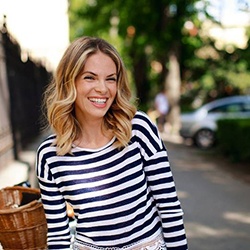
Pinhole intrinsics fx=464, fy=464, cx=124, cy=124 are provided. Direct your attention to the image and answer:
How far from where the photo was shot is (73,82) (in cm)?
191

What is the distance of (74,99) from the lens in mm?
1936

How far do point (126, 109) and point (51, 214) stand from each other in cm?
55

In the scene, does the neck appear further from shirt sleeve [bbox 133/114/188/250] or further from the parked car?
the parked car

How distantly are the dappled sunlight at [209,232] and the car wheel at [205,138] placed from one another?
9010mm

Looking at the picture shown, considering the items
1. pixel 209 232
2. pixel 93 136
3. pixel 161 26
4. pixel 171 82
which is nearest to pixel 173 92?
pixel 171 82

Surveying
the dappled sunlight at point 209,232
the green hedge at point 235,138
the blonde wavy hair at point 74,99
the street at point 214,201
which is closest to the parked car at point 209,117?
the green hedge at point 235,138

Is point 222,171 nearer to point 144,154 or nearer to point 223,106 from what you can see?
point 223,106

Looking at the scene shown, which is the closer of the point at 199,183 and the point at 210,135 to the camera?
the point at 199,183

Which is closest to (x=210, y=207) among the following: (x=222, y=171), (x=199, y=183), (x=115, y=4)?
(x=199, y=183)

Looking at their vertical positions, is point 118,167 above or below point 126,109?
below

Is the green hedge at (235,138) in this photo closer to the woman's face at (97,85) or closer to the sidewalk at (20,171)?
the sidewalk at (20,171)

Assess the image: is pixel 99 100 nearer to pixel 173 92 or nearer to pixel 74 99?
pixel 74 99

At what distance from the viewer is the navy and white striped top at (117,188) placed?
6.23ft

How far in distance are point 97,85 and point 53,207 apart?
552mm
